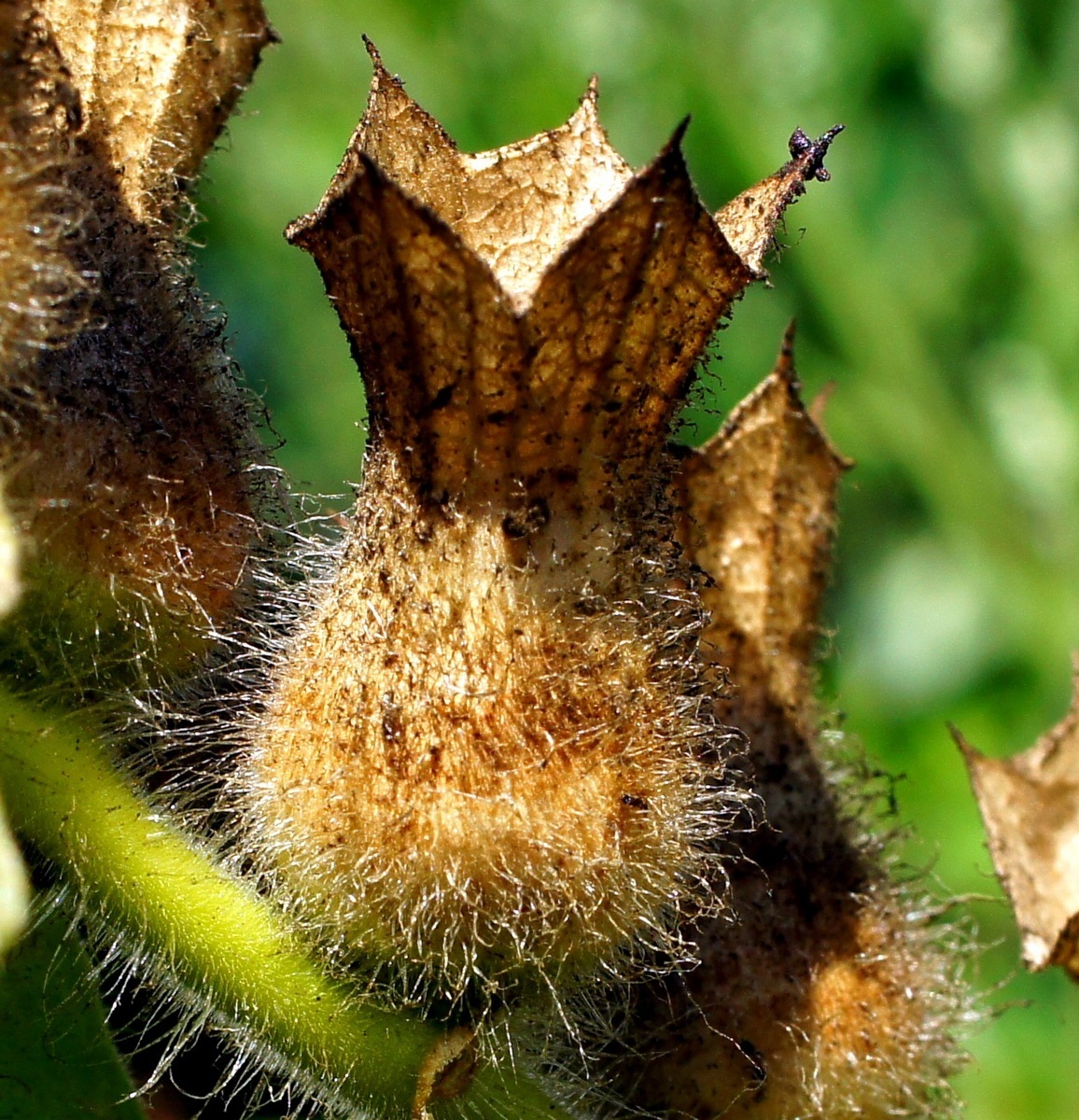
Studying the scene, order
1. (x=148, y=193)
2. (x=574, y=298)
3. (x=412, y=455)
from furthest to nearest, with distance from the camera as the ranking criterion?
(x=148, y=193) → (x=412, y=455) → (x=574, y=298)

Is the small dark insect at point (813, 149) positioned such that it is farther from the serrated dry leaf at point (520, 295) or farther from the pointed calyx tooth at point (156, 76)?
the pointed calyx tooth at point (156, 76)

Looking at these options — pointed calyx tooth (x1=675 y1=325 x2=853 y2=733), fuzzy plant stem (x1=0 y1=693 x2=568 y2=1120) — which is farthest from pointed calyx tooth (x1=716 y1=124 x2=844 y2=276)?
fuzzy plant stem (x1=0 y1=693 x2=568 y2=1120)

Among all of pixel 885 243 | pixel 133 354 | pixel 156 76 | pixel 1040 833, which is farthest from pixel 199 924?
pixel 885 243

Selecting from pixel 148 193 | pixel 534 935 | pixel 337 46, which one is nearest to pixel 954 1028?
pixel 534 935

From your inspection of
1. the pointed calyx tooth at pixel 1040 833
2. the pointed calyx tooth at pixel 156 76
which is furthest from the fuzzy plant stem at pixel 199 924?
the pointed calyx tooth at pixel 1040 833

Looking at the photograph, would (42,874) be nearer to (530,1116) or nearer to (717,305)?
(530,1116)
